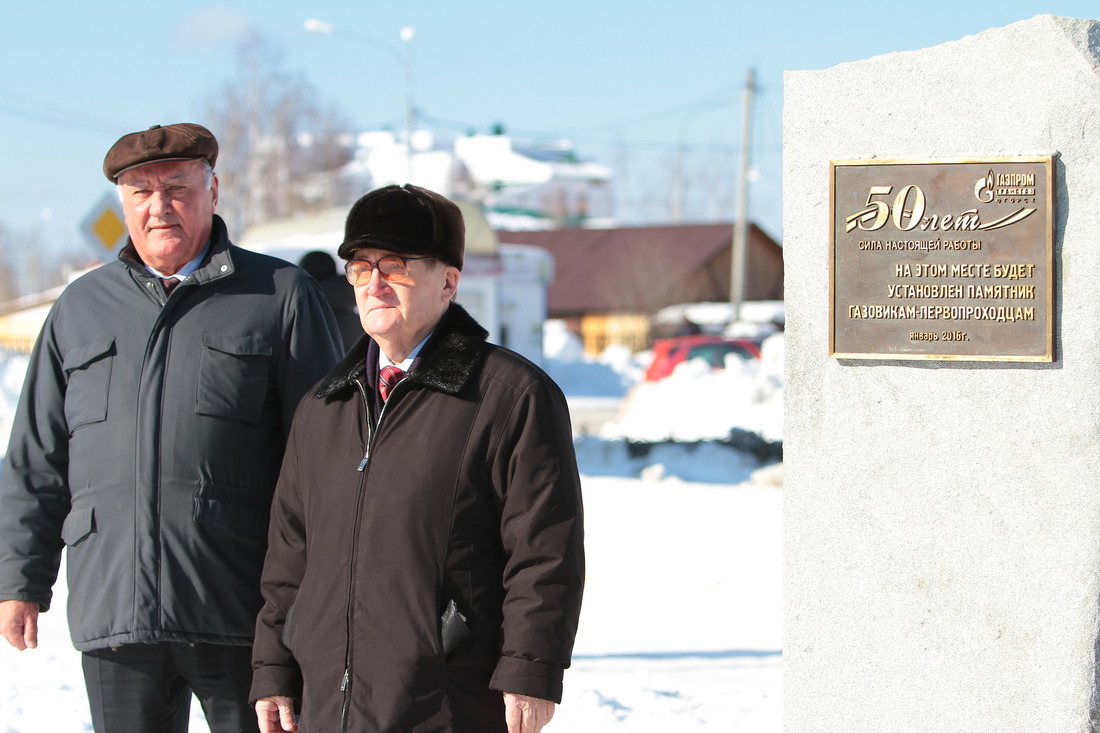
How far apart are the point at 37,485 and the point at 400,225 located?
1.30 meters

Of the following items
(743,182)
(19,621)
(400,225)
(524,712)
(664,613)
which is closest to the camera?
(524,712)

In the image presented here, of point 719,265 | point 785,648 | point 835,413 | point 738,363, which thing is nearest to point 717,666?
point 785,648

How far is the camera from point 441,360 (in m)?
2.73

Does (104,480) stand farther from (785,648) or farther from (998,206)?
(998,206)

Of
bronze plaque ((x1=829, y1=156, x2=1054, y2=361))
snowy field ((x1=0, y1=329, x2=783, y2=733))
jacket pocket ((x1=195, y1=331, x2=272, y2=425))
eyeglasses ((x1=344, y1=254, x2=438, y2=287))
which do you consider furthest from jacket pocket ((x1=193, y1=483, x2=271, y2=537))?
snowy field ((x1=0, y1=329, x2=783, y2=733))

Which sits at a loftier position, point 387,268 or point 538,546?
point 387,268

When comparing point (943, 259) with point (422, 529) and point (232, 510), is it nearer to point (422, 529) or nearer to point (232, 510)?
point (422, 529)

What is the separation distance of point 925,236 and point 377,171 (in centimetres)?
3670

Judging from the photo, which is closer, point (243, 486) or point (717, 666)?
point (243, 486)

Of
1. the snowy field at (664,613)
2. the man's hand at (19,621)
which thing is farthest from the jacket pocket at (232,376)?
the snowy field at (664,613)

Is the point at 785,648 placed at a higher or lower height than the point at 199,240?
lower

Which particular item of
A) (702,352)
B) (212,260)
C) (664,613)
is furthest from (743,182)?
(212,260)

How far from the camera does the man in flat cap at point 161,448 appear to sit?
10.0ft

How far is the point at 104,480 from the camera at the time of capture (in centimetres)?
312
